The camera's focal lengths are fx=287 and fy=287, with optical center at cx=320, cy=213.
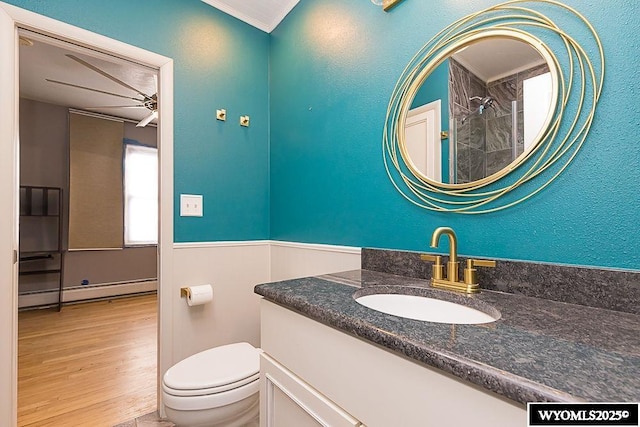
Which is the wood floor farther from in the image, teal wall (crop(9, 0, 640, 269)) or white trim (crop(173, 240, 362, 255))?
teal wall (crop(9, 0, 640, 269))

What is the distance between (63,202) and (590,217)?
496 centimetres

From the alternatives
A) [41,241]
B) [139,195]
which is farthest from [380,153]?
[41,241]

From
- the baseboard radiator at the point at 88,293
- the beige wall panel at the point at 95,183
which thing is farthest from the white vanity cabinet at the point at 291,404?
the beige wall panel at the point at 95,183

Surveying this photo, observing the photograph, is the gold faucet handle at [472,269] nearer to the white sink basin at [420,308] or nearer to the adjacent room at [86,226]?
the white sink basin at [420,308]

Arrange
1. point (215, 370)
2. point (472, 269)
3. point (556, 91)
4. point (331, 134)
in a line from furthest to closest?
point (331, 134), point (215, 370), point (472, 269), point (556, 91)

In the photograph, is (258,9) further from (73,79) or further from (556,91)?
(73,79)

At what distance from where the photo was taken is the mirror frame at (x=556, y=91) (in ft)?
2.56

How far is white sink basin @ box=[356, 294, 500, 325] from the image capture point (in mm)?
869

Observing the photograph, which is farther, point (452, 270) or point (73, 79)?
point (73, 79)

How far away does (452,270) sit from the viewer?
3.15 ft

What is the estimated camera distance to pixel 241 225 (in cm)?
198

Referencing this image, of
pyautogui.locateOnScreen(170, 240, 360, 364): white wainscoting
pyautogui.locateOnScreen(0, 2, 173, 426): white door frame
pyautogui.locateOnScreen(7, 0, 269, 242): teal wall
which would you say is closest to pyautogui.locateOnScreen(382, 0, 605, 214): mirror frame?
pyautogui.locateOnScreen(170, 240, 360, 364): white wainscoting

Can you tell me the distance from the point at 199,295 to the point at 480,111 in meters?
1.69

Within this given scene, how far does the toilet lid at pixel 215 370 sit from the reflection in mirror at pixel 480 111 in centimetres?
116
